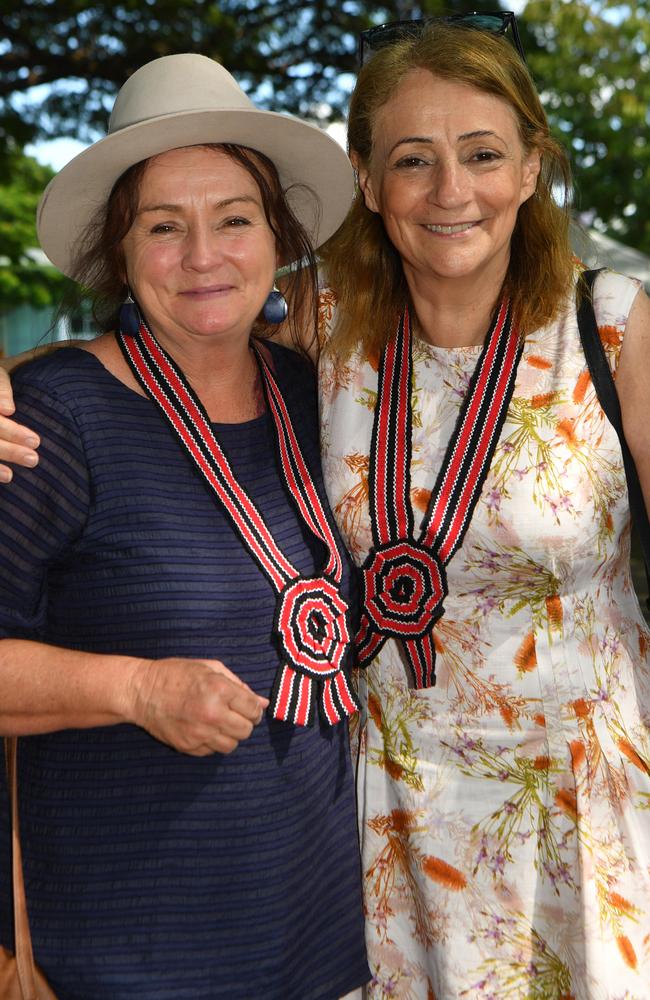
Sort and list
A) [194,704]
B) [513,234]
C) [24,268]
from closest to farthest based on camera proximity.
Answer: [194,704] < [513,234] < [24,268]

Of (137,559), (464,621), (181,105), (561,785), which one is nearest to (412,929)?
(561,785)

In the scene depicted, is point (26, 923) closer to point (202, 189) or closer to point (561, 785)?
point (561, 785)

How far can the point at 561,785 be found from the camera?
7.86 ft

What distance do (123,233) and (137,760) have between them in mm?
1132

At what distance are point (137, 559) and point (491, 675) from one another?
824 millimetres

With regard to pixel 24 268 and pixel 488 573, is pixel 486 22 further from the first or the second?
pixel 24 268

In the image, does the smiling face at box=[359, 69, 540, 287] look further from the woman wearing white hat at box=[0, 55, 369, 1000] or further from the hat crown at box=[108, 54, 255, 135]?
the hat crown at box=[108, 54, 255, 135]

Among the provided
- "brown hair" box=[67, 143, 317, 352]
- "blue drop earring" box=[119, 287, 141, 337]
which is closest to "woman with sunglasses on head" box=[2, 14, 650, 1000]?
"brown hair" box=[67, 143, 317, 352]

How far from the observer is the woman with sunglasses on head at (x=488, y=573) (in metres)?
2.39

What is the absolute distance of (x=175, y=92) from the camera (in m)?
2.39

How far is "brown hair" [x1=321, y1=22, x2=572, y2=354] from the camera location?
2537mm

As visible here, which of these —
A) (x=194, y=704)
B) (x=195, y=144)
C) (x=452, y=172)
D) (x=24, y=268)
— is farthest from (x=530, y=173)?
(x=24, y=268)

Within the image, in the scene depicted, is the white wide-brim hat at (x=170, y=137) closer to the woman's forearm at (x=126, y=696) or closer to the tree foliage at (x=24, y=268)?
the woman's forearm at (x=126, y=696)

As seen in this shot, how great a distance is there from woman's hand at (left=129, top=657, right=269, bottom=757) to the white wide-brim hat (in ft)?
3.55
